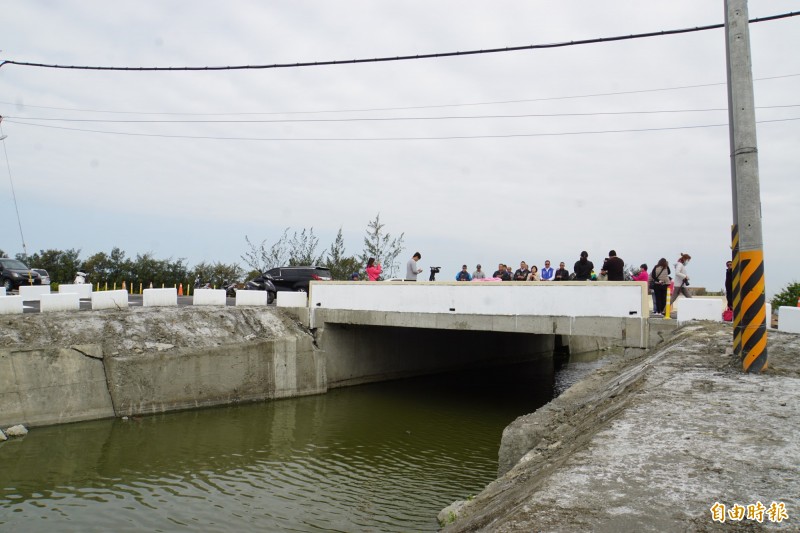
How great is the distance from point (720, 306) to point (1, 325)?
16786mm

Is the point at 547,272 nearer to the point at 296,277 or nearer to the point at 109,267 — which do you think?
the point at 296,277

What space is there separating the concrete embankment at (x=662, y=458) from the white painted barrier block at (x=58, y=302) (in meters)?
13.4

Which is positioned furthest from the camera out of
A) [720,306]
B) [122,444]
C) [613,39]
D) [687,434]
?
[720,306]

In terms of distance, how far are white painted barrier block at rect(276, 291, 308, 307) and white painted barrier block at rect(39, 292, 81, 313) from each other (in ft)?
20.7

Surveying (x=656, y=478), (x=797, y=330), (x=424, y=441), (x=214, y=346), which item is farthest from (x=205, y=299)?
(x=656, y=478)

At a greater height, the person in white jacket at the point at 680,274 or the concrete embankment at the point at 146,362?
the person in white jacket at the point at 680,274

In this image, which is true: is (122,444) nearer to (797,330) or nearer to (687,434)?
(687,434)

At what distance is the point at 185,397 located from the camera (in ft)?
55.7

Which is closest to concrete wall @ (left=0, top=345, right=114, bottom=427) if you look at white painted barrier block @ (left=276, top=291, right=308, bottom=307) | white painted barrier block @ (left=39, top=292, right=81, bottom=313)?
white painted barrier block @ (left=39, top=292, right=81, bottom=313)

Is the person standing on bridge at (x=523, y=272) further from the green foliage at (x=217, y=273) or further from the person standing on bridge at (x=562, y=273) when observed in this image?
the green foliage at (x=217, y=273)

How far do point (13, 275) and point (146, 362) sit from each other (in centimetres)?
1433

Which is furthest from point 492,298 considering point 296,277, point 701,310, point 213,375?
point 296,277

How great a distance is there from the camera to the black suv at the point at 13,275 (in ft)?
87.6

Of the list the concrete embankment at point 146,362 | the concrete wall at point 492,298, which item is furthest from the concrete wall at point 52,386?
the concrete wall at point 492,298
